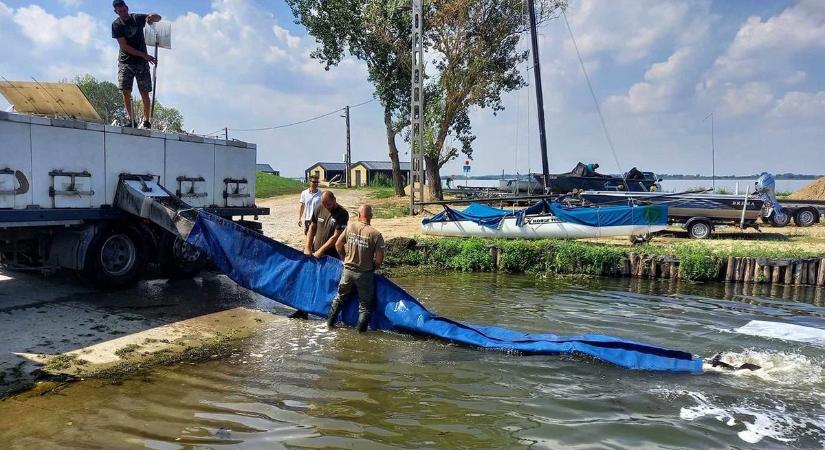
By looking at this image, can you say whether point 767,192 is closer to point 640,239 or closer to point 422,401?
point 640,239

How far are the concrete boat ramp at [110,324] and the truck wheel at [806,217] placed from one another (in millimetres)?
20341

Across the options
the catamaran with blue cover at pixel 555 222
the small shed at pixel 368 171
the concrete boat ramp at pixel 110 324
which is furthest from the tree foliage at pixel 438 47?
the small shed at pixel 368 171

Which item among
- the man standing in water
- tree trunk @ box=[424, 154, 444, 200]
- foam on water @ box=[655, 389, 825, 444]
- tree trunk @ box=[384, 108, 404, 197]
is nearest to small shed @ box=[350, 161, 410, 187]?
tree trunk @ box=[384, 108, 404, 197]

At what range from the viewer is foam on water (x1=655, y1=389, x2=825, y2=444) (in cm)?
548

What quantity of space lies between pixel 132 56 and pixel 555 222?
40.8 feet

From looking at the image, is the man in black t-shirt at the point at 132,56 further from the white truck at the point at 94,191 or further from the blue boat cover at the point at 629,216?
the blue boat cover at the point at 629,216

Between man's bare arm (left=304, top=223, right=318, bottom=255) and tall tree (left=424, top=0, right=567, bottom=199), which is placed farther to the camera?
tall tree (left=424, top=0, right=567, bottom=199)

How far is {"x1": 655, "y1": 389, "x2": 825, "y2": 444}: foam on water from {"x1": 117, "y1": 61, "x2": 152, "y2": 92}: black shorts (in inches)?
391

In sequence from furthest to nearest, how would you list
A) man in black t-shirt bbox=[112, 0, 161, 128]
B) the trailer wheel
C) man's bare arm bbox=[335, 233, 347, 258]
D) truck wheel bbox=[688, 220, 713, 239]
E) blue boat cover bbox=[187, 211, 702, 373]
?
truck wheel bbox=[688, 220, 713, 239], the trailer wheel, man in black t-shirt bbox=[112, 0, 161, 128], man's bare arm bbox=[335, 233, 347, 258], blue boat cover bbox=[187, 211, 702, 373]

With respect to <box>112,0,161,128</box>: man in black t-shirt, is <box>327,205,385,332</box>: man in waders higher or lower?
lower

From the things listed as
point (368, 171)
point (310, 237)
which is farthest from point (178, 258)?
point (368, 171)

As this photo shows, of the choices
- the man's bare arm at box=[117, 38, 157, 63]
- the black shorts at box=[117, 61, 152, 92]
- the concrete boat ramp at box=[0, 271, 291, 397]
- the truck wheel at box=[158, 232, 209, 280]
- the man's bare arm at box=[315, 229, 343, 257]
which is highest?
the man's bare arm at box=[117, 38, 157, 63]

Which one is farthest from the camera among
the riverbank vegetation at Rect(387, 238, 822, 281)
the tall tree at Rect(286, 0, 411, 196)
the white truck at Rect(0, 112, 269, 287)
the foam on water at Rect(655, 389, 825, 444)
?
the tall tree at Rect(286, 0, 411, 196)

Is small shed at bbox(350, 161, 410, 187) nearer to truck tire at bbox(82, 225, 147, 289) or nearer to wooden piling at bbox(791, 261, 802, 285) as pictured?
wooden piling at bbox(791, 261, 802, 285)
